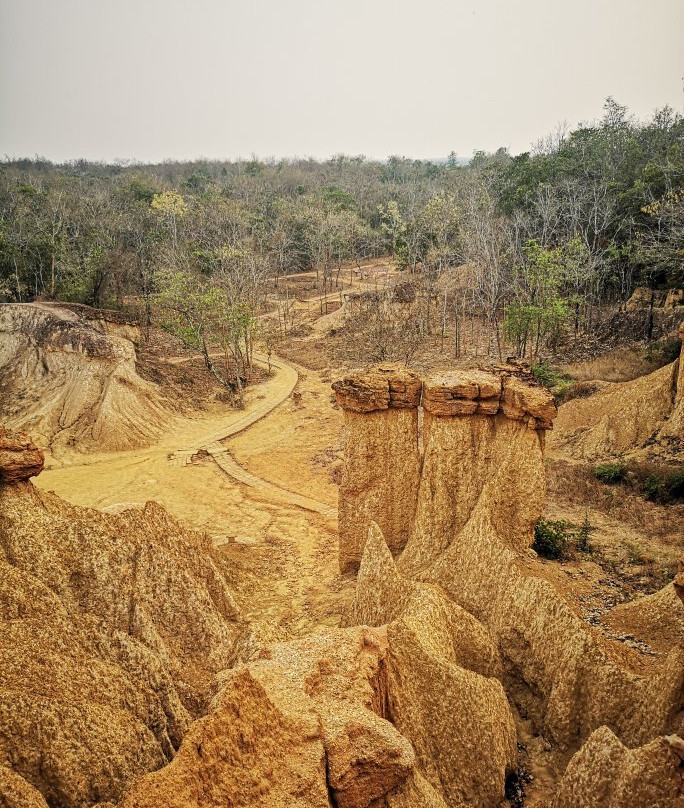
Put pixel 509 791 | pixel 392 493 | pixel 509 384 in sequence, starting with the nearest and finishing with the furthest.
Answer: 1. pixel 509 791
2. pixel 509 384
3. pixel 392 493

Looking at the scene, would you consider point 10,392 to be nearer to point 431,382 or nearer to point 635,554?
point 431,382

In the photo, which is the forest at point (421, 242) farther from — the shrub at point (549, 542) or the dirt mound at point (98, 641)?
the dirt mound at point (98, 641)

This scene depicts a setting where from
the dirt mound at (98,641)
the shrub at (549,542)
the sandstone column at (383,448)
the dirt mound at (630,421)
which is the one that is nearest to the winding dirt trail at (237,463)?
the sandstone column at (383,448)

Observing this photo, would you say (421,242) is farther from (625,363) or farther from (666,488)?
(666,488)

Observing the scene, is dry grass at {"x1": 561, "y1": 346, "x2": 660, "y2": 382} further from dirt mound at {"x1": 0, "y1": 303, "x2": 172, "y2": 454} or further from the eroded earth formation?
dirt mound at {"x1": 0, "y1": 303, "x2": 172, "y2": 454}

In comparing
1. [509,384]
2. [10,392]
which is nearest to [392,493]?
[509,384]

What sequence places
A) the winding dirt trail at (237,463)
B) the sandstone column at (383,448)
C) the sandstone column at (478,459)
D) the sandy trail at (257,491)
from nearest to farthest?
the sandstone column at (478,459) < the sandstone column at (383,448) < the sandy trail at (257,491) < the winding dirt trail at (237,463)
